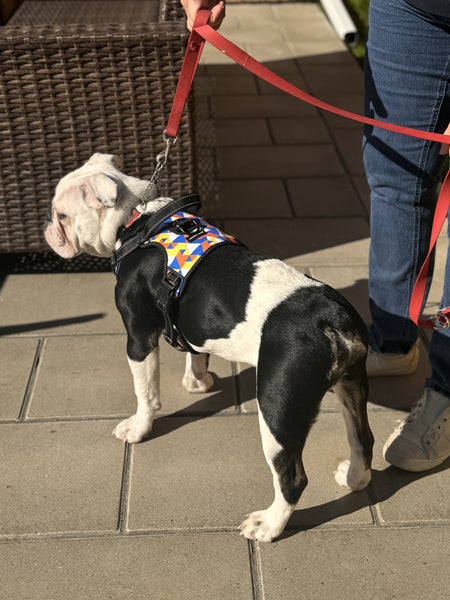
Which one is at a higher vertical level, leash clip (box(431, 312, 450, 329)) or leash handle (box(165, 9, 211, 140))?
leash handle (box(165, 9, 211, 140))

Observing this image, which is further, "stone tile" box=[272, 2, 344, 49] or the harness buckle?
"stone tile" box=[272, 2, 344, 49]

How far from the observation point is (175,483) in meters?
2.72

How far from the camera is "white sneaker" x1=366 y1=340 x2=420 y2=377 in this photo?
3232mm

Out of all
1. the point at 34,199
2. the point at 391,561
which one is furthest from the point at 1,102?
the point at 391,561

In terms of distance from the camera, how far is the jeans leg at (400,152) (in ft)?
8.27

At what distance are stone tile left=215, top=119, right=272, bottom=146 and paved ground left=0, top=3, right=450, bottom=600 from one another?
4.53 ft

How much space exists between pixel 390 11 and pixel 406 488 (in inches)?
73.0

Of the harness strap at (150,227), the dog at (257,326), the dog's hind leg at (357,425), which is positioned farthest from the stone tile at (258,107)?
the dog's hind leg at (357,425)

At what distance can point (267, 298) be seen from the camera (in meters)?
2.27

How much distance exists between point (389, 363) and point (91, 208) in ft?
5.19

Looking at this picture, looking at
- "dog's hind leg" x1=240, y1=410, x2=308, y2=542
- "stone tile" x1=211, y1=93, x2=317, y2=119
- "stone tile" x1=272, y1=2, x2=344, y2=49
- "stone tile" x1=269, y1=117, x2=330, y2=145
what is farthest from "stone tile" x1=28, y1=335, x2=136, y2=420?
"stone tile" x1=272, y1=2, x2=344, y2=49

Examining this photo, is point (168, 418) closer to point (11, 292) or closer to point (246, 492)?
point (246, 492)

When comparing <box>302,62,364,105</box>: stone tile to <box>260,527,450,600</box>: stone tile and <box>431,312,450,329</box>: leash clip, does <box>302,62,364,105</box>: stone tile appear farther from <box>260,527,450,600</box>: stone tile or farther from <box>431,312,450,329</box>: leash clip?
<box>260,527,450,600</box>: stone tile

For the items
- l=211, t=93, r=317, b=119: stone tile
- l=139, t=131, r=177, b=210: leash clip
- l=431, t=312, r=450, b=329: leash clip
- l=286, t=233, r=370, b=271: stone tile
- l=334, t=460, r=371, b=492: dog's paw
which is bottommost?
l=286, t=233, r=370, b=271: stone tile
